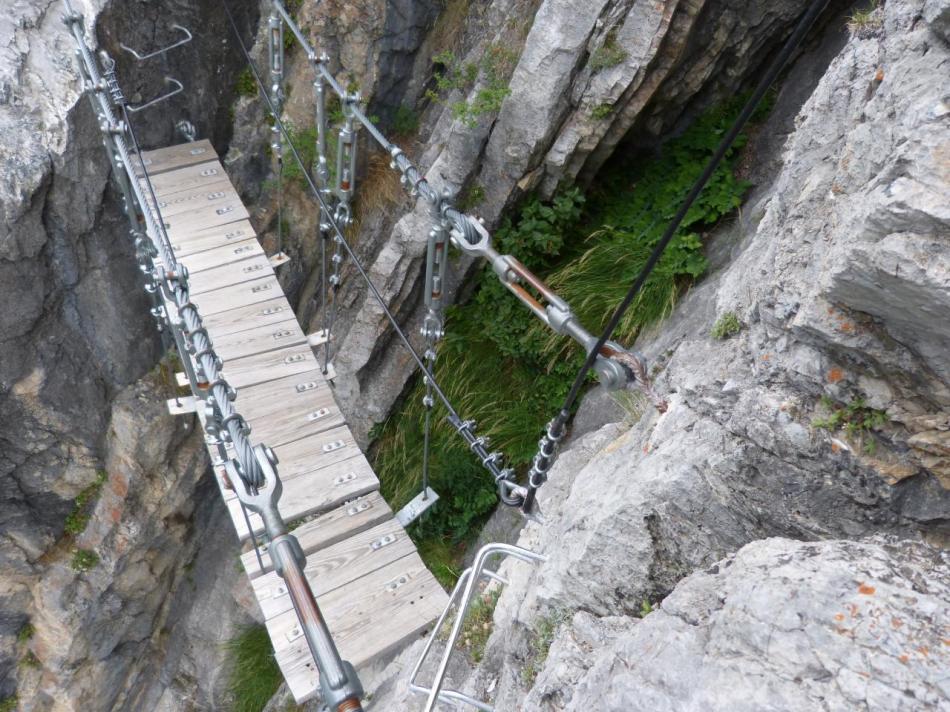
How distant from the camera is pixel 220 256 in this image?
4.30 m

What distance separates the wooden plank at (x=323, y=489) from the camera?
130 inches

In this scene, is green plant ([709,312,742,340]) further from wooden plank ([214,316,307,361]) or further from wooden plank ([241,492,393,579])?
wooden plank ([214,316,307,361])

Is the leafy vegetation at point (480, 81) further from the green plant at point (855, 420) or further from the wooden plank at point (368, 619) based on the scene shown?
the green plant at point (855, 420)

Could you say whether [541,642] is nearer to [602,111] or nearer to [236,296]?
[602,111]

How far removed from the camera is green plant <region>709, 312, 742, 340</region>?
211 cm

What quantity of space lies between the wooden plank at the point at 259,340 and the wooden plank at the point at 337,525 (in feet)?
3.55

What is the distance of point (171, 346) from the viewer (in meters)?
5.20

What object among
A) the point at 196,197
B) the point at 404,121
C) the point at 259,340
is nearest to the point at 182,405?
the point at 259,340

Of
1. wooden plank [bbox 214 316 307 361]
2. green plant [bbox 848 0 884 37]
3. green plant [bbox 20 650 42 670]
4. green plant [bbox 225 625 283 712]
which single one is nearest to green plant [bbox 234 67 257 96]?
wooden plank [bbox 214 316 307 361]

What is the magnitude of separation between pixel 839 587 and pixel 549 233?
10.7 ft

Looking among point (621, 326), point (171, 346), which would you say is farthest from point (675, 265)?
point (171, 346)

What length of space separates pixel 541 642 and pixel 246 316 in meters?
2.81

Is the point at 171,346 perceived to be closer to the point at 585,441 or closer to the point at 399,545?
the point at 399,545

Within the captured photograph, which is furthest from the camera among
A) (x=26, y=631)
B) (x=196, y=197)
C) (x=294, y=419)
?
(x=26, y=631)
